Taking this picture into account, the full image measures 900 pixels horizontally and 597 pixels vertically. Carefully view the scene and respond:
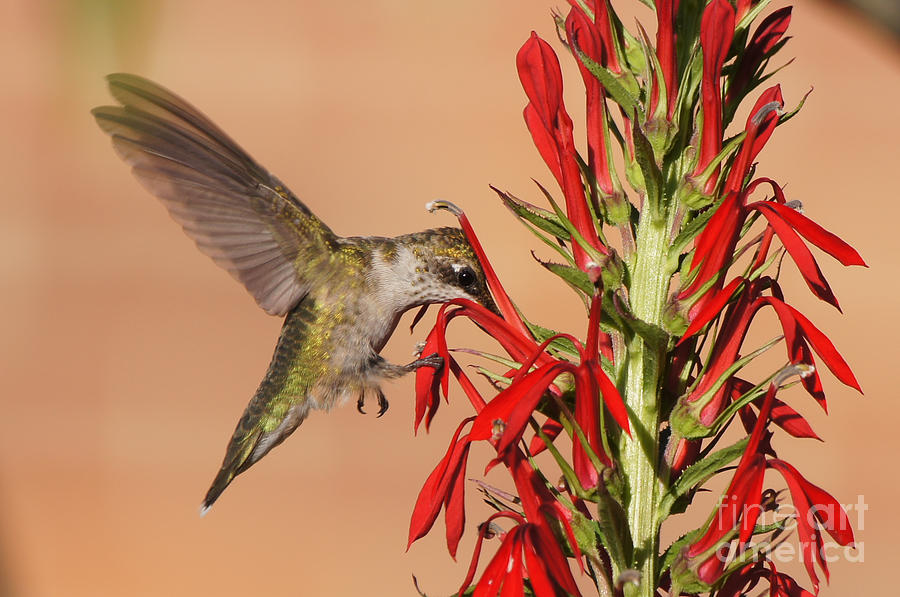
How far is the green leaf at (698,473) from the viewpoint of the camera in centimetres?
76

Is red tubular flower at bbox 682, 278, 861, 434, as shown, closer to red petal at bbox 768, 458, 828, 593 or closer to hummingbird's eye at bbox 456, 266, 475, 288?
red petal at bbox 768, 458, 828, 593

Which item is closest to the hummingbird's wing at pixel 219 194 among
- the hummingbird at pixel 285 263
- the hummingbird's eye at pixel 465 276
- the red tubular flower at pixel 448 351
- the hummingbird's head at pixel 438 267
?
the hummingbird at pixel 285 263

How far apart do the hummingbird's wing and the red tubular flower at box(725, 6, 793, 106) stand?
0.65 m

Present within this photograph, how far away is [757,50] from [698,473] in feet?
1.25

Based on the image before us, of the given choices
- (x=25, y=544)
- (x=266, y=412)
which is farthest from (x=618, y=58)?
(x=25, y=544)

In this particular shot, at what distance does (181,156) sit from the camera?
123 centimetres

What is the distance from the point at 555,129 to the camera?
858 mm

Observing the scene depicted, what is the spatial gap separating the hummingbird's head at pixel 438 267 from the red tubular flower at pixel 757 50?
39 cm

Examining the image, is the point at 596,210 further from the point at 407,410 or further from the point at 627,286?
the point at 407,410

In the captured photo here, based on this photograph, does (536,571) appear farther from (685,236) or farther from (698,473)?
(685,236)

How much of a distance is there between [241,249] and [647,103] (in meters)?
0.69

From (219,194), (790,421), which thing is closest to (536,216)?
(790,421)

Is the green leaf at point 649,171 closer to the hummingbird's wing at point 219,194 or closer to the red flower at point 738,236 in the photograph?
the red flower at point 738,236

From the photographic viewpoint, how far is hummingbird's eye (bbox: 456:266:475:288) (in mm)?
Answer: 1209
